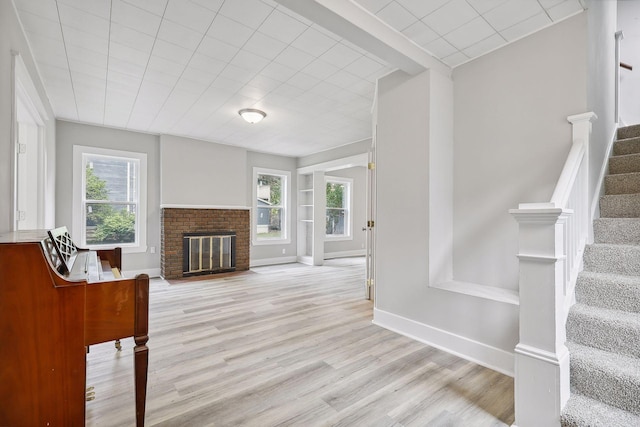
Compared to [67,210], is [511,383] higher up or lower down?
lower down

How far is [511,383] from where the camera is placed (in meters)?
2.02

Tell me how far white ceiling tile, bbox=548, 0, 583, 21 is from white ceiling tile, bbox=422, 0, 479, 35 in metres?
0.53

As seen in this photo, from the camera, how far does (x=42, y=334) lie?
3.86 feet

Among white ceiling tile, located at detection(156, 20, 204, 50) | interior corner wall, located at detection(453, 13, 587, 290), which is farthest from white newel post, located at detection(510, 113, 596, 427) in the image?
white ceiling tile, located at detection(156, 20, 204, 50)

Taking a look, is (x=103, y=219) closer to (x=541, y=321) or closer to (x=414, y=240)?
(x=414, y=240)

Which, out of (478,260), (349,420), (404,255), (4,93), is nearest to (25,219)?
(4,93)


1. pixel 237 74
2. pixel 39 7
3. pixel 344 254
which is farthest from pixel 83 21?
pixel 344 254

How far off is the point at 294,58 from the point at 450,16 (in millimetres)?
1324

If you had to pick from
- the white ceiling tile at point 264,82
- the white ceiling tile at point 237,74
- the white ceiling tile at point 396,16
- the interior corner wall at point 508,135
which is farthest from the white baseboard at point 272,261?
the white ceiling tile at point 396,16

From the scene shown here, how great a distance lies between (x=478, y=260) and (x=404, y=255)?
2.06 ft

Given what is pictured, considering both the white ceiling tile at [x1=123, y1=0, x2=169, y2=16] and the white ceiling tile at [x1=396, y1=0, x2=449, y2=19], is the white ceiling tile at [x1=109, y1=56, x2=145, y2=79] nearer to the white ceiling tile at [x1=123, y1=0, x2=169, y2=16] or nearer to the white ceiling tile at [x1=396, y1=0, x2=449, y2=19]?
the white ceiling tile at [x1=123, y1=0, x2=169, y2=16]

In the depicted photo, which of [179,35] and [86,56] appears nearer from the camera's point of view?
[179,35]

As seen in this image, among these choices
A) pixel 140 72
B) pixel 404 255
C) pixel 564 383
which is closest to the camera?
pixel 564 383

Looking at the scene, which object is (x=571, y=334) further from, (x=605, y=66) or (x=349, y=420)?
(x=605, y=66)
